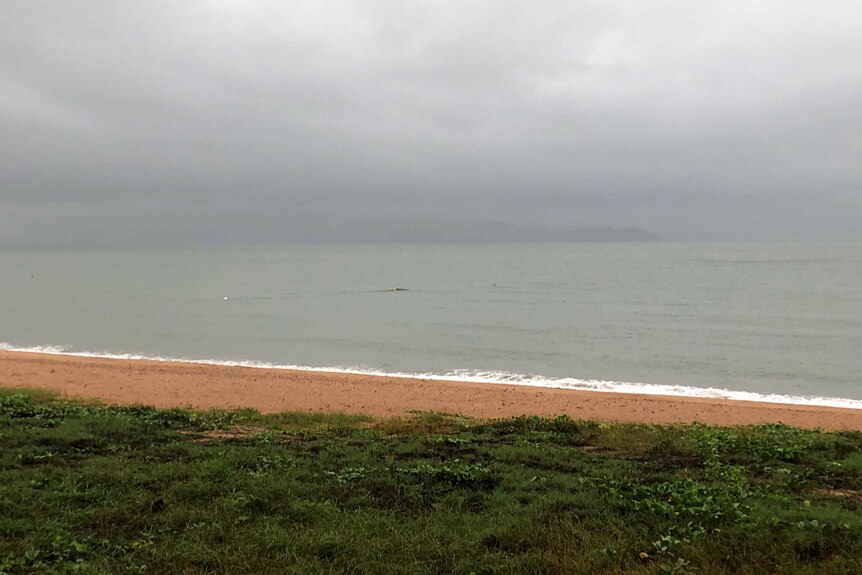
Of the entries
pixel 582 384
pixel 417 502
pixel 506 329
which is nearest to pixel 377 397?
pixel 582 384

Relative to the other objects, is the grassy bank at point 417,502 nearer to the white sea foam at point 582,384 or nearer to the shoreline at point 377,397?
the shoreline at point 377,397

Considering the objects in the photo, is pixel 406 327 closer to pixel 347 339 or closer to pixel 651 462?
pixel 347 339

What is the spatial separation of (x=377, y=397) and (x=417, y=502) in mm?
11350

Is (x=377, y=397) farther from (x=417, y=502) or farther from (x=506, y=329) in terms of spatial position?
(x=506, y=329)

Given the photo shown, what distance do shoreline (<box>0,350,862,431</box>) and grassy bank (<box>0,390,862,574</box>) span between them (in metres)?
5.13

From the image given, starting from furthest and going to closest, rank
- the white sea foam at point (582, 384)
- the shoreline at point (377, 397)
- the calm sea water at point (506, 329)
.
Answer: the calm sea water at point (506, 329), the white sea foam at point (582, 384), the shoreline at point (377, 397)

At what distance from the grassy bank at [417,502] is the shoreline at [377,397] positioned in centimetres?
513

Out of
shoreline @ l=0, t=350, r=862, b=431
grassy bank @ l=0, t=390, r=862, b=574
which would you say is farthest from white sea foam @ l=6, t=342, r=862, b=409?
grassy bank @ l=0, t=390, r=862, b=574

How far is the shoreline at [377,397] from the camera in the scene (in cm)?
1642

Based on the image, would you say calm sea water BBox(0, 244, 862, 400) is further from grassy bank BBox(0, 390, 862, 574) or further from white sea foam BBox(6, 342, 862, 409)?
grassy bank BBox(0, 390, 862, 574)

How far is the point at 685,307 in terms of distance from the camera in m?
50.5

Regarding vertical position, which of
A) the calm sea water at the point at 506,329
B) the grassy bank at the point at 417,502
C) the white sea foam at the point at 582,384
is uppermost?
the calm sea water at the point at 506,329

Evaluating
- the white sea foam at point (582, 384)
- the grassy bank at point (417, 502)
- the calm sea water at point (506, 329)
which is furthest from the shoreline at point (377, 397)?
the grassy bank at point (417, 502)

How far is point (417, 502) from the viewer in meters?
7.32
